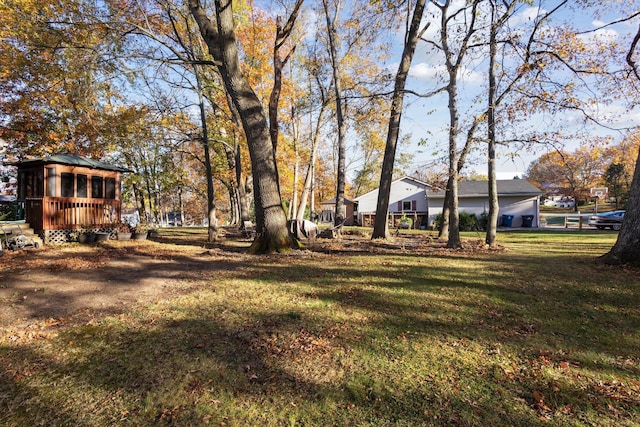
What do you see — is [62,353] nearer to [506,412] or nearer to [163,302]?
[163,302]

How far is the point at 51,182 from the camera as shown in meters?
12.1

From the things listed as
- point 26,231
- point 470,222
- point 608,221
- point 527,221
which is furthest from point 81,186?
point 608,221

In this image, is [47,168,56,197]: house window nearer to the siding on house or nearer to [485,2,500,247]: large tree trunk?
[485,2,500,247]: large tree trunk

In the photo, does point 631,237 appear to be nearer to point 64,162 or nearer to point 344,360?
point 344,360

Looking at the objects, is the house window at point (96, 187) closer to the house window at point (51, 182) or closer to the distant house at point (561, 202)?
the house window at point (51, 182)

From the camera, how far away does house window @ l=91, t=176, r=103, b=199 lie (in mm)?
13695

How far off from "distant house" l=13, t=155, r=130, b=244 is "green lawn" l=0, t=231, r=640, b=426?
410 inches

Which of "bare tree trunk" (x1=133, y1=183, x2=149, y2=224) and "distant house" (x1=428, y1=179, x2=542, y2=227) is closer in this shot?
"distant house" (x1=428, y1=179, x2=542, y2=227)

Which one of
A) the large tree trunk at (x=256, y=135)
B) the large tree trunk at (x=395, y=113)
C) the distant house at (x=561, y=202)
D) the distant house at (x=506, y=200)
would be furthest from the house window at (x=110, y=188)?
the distant house at (x=561, y=202)

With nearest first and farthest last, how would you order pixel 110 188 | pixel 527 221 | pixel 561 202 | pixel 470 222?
pixel 110 188, pixel 470 222, pixel 527 221, pixel 561 202

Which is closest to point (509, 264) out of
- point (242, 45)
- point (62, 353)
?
point (62, 353)

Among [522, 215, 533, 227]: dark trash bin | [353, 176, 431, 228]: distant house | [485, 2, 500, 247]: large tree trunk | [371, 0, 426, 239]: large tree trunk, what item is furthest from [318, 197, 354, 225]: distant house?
[485, 2, 500, 247]: large tree trunk

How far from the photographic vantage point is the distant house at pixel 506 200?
85.9ft

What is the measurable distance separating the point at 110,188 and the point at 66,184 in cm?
181
